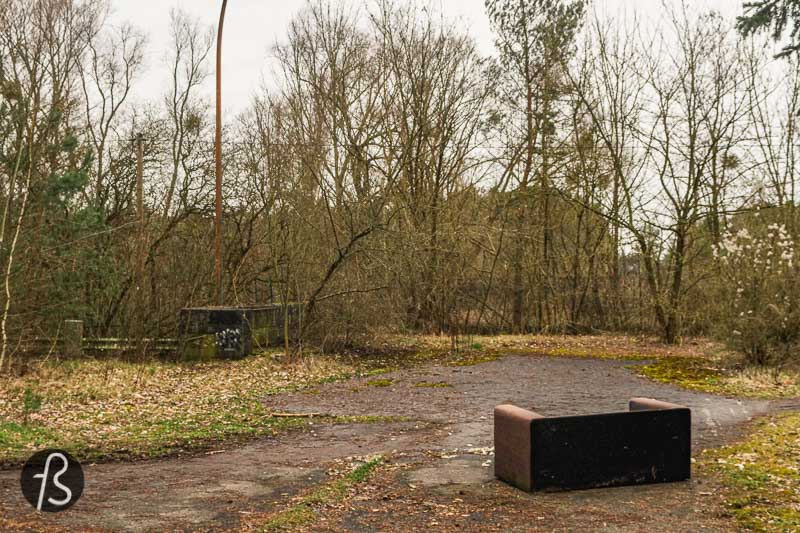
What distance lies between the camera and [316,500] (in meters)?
7.22

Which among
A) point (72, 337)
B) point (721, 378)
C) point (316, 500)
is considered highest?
point (72, 337)

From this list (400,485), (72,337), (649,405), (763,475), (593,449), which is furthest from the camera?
(72,337)

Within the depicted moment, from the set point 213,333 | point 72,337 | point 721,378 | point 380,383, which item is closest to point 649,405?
point 380,383

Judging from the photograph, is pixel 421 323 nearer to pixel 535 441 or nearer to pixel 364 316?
pixel 364 316

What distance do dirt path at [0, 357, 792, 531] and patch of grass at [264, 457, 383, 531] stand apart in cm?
20

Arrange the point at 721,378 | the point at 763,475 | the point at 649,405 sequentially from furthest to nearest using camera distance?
1. the point at 721,378
2. the point at 649,405
3. the point at 763,475

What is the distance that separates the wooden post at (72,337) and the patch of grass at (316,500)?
1187cm

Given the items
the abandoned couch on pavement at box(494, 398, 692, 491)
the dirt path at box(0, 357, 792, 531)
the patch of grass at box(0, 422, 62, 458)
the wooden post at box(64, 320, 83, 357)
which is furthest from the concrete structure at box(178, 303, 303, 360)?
the abandoned couch on pavement at box(494, 398, 692, 491)

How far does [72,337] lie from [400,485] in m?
13.0

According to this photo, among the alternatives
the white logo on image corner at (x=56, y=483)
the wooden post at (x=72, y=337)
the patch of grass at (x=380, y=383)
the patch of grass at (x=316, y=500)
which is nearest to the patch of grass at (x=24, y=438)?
the white logo on image corner at (x=56, y=483)

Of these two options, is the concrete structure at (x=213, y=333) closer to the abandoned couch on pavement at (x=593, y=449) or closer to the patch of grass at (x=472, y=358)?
the patch of grass at (x=472, y=358)

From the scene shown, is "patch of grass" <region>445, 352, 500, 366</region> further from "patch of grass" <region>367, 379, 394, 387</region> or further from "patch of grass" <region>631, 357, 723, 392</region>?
"patch of grass" <region>631, 357, 723, 392</region>

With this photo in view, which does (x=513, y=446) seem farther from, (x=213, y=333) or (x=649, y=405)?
(x=213, y=333)

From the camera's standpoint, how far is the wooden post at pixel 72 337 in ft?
60.9
